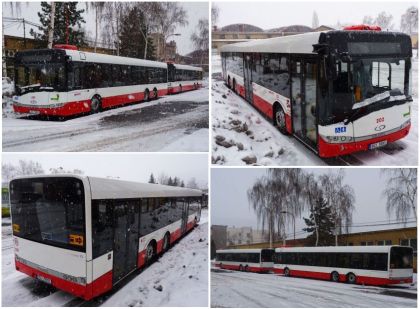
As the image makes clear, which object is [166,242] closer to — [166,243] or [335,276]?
[166,243]

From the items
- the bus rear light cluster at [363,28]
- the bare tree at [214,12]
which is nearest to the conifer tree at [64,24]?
the bare tree at [214,12]

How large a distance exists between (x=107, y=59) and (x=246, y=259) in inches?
190

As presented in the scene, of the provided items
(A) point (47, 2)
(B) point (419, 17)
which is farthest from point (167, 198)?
(B) point (419, 17)

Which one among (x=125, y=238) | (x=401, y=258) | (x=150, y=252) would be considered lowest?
(x=401, y=258)

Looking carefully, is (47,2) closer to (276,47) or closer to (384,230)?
(276,47)

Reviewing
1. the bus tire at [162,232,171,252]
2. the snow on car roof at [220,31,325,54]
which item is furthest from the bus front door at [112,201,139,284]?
the snow on car roof at [220,31,325,54]

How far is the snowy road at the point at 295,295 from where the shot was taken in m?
6.14

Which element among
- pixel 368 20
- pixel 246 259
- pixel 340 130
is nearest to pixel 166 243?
Result: pixel 246 259

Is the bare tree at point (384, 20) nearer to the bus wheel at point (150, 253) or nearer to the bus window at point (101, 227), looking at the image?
the bus window at point (101, 227)

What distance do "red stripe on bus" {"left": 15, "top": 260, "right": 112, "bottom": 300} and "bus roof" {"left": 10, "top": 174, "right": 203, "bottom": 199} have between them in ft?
3.27

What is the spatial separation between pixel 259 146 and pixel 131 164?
2.00 meters

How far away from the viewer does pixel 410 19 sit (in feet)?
19.5

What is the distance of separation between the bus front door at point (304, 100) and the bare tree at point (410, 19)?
5.82 ft

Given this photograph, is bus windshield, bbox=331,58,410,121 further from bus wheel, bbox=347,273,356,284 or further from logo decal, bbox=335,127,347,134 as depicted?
bus wheel, bbox=347,273,356,284
